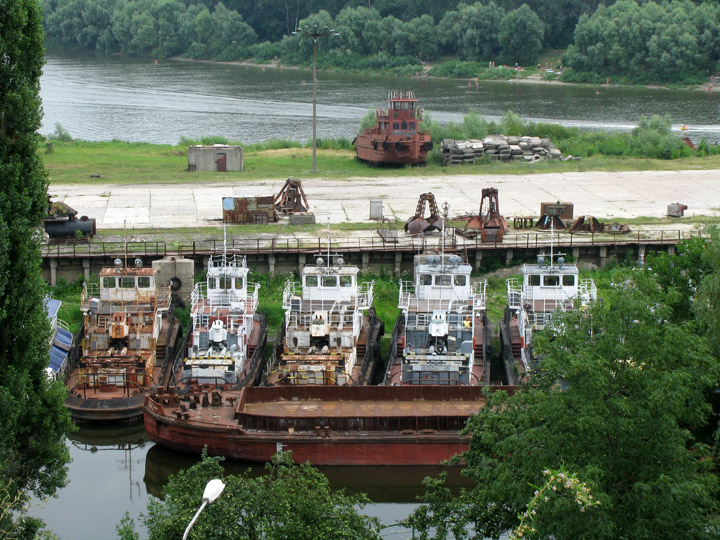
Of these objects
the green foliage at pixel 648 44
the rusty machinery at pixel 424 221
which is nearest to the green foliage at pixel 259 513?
the rusty machinery at pixel 424 221

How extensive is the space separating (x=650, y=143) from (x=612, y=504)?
2559 inches

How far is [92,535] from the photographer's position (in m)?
29.8

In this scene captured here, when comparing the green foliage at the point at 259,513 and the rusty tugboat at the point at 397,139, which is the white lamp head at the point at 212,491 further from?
the rusty tugboat at the point at 397,139

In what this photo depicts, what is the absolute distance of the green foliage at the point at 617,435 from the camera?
19656 mm

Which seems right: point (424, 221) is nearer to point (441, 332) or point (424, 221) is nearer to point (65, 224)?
point (65, 224)

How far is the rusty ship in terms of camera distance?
36.6 meters

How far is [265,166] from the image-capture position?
76.1m

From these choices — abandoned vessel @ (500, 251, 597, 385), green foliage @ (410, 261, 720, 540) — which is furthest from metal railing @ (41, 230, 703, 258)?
green foliage @ (410, 261, 720, 540)

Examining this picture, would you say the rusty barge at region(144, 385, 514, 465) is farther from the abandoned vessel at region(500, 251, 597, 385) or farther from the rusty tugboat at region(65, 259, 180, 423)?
the abandoned vessel at region(500, 251, 597, 385)

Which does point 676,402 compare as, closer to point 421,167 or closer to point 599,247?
point 599,247

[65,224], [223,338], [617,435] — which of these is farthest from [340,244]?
[617,435]

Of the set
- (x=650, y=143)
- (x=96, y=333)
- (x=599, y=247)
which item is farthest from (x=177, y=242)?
(x=650, y=143)

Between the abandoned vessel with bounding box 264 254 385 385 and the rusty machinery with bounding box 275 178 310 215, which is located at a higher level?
the rusty machinery with bounding box 275 178 310 215

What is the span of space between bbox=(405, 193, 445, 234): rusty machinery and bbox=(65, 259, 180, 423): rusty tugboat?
14246mm
